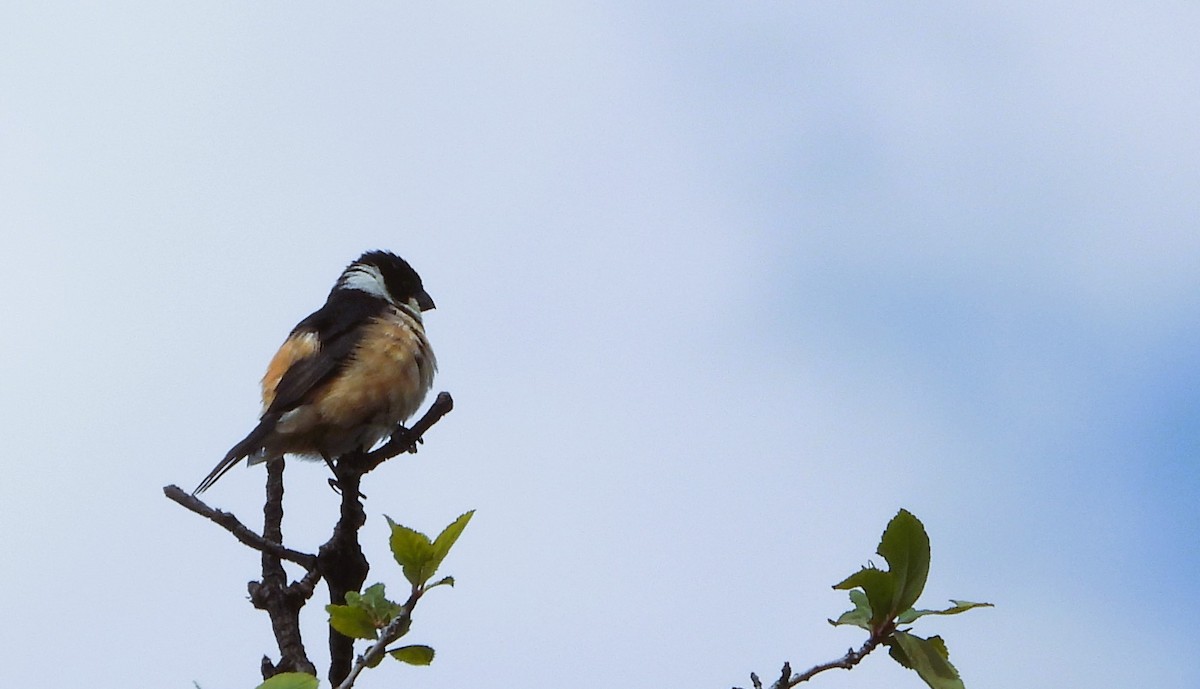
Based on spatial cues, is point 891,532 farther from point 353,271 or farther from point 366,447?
point 353,271

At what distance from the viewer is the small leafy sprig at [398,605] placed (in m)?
2.89

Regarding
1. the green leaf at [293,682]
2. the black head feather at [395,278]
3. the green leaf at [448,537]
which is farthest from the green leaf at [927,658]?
the black head feather at [395,278]

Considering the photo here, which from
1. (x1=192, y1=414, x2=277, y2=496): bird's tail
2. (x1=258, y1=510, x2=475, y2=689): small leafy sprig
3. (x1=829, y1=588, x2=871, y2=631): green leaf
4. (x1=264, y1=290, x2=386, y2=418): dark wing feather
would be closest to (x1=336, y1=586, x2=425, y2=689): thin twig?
(x1=258, y1=510, x2=475, y2=689): small leafy sprig

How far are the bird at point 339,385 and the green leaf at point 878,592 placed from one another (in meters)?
4.23

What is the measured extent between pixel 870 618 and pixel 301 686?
1.17 meters

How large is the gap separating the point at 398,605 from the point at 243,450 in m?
3.82

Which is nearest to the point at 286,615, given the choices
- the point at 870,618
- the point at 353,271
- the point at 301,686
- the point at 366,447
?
the point at 301,686

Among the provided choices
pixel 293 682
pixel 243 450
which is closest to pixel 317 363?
pixel 243 450

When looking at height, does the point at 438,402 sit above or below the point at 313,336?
below

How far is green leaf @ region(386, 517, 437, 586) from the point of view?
2.97m

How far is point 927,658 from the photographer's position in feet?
9.18

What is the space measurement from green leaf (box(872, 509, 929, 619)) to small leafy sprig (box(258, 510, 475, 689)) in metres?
0.90

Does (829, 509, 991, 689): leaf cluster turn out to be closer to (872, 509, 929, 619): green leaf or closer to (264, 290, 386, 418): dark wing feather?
(872, 509, 929, 619): green leaf

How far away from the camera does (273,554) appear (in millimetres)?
3969
